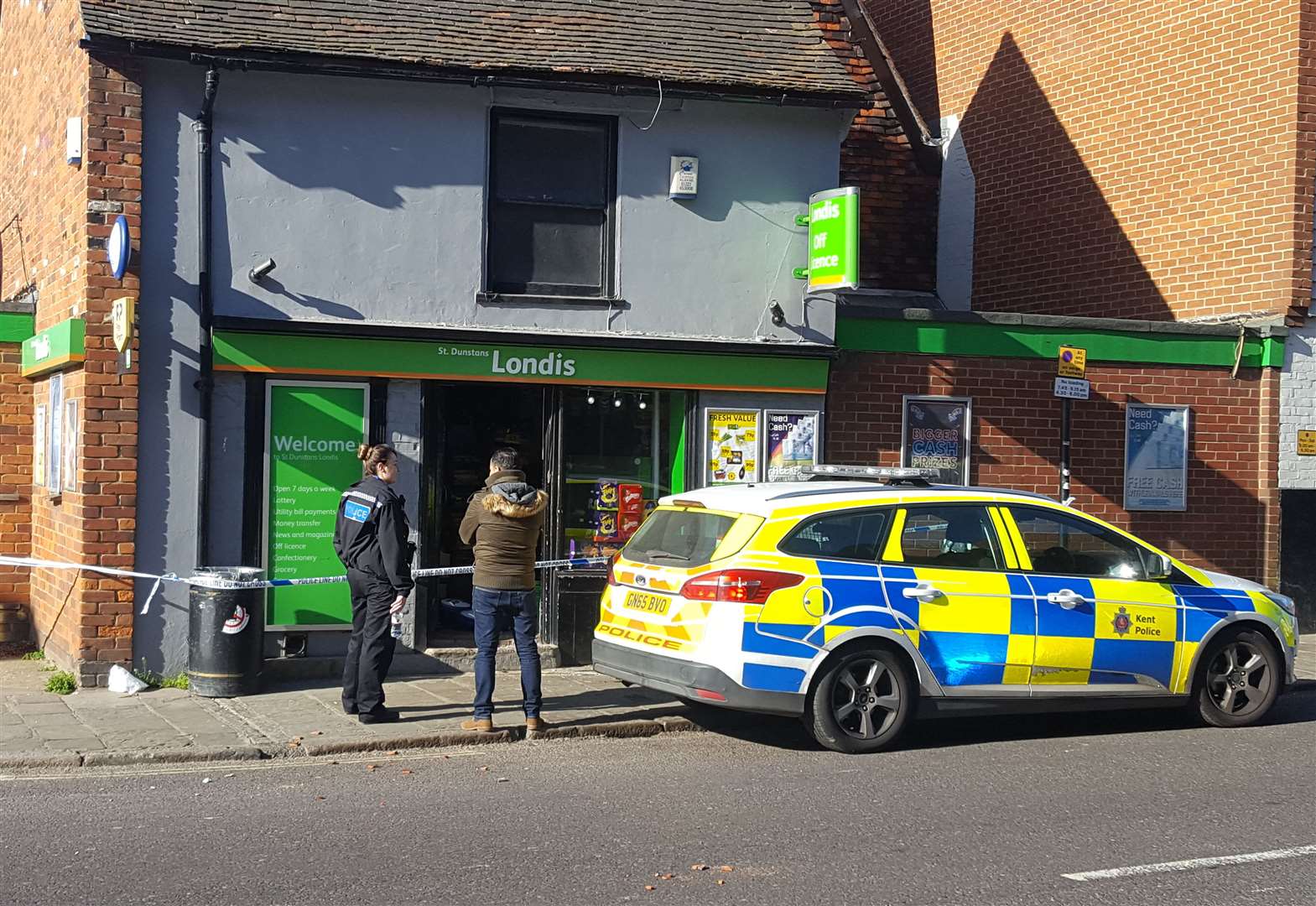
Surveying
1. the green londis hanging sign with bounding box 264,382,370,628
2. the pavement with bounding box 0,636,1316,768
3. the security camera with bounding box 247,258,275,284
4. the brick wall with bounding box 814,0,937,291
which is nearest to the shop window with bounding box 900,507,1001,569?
the pavement with bounding box 0,636,1316,768

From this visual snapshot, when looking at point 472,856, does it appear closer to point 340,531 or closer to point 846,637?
point 846,637

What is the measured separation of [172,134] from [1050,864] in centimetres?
808

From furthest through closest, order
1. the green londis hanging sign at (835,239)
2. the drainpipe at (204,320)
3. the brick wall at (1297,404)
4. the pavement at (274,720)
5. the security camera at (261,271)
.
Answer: the brick wall at (1297,404) → the green londis hanging sign at (835,239) → the security camera at (261,271) → the drainpipe at (204,320) → the pavement at (274,720)

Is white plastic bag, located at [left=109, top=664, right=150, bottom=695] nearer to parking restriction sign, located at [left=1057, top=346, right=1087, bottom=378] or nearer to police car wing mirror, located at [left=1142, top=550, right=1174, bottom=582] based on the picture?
police car wing mirror, located at [left=1142, top=550, right=1174, bottom=582]

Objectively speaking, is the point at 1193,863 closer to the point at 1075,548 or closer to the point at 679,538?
the point at 1075,548

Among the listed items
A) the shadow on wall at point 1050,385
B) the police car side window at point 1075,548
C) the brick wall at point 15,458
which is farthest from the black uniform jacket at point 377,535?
the shadow on wall at point 1050,385

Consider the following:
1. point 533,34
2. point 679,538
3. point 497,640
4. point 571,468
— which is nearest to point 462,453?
point 571,468

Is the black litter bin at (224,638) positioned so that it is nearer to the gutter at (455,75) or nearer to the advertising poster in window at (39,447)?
the advertising poster in window at (39,447)

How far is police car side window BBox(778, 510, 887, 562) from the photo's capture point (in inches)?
A: 335

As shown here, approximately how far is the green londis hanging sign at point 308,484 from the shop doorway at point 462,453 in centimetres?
68

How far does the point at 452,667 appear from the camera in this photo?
1112cm

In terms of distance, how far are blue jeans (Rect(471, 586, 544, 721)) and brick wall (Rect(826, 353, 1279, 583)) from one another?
412 cm

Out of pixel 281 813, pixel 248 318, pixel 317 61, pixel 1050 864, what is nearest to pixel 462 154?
pixel 317 61

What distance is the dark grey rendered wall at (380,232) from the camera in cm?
1041
